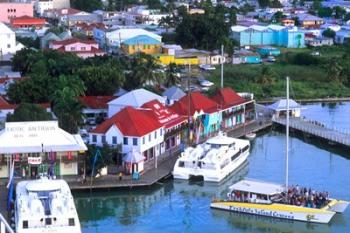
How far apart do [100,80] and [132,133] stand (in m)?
11.3

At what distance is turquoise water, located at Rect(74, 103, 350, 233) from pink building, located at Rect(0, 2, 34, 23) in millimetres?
48606

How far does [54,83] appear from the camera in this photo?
38906mm

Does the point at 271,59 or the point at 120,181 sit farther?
the point at 271,59

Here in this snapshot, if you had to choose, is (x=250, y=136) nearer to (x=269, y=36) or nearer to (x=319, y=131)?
(x=319, y=131)

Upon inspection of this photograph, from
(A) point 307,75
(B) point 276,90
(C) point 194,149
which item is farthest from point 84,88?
(A) point 307,75

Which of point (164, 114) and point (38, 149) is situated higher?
point (164, 114)

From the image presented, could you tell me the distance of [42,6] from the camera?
90125 mm

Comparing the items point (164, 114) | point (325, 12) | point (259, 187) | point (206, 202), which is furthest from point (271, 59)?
point (259, 187)

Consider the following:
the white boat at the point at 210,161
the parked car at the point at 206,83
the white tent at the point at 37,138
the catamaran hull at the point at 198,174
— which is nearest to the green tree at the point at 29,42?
→ the parked car at the point at 206,83

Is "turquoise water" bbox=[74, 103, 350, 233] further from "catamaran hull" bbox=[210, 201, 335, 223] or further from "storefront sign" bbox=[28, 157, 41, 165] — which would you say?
"storefront sign" bbox=[28, 157, 41, 165]

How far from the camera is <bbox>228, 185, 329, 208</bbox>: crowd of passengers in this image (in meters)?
26.3

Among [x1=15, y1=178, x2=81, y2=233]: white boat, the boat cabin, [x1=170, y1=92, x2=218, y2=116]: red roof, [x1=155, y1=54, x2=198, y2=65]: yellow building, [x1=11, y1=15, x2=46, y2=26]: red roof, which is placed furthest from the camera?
[x1=11, y1=15, x2=46, y2=26]: red roof

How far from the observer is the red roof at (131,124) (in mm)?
31062

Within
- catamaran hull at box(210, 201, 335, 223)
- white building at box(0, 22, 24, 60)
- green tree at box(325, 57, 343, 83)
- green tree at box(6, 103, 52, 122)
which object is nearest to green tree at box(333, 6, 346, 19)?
green tree at box(325, 57, 343, 83)
